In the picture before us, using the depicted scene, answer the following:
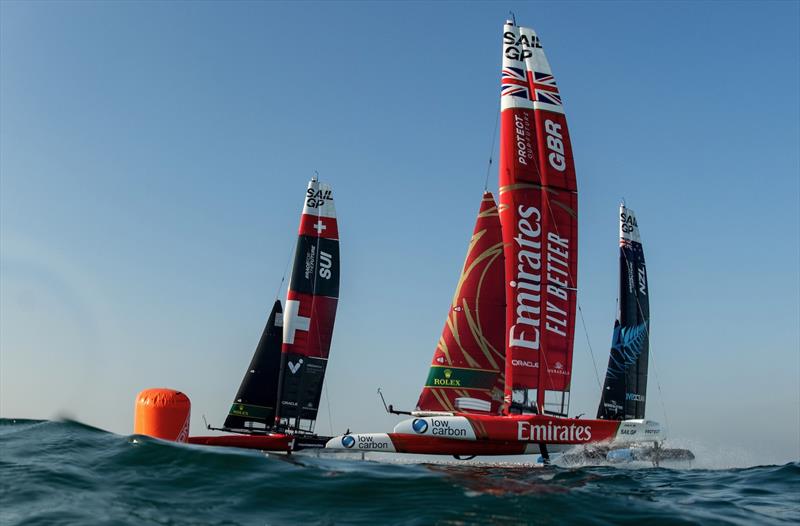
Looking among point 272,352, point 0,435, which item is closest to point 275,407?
point 272,352

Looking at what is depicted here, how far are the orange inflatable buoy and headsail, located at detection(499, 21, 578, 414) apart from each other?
14182 mm

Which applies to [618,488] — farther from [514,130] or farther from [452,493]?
[514,130]

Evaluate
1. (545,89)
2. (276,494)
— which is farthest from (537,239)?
(276,494)

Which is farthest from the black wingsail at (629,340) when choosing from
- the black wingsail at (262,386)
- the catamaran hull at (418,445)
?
the black wingsail at (262,386)

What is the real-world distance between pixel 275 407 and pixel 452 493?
79.5 ft

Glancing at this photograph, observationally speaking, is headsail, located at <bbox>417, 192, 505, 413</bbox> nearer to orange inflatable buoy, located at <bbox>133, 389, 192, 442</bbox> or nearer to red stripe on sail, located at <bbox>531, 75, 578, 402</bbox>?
red stripe on sail, located at <bbox>531, 75, 578, 402</bbox>

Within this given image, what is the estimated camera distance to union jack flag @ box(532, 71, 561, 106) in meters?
26.0

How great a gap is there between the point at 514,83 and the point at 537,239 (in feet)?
20.6

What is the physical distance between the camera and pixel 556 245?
965 inches

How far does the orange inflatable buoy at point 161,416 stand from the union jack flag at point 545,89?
63.6 ft

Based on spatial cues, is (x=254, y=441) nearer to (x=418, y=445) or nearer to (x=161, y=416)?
(x=418, y=445)

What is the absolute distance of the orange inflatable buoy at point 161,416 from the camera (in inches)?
404

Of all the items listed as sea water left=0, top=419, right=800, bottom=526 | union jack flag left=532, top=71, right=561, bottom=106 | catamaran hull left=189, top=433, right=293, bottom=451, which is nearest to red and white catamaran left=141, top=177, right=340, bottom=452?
catamaran hull left=189, top=433, right=293, bottom=451

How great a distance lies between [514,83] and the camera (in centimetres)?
2620
